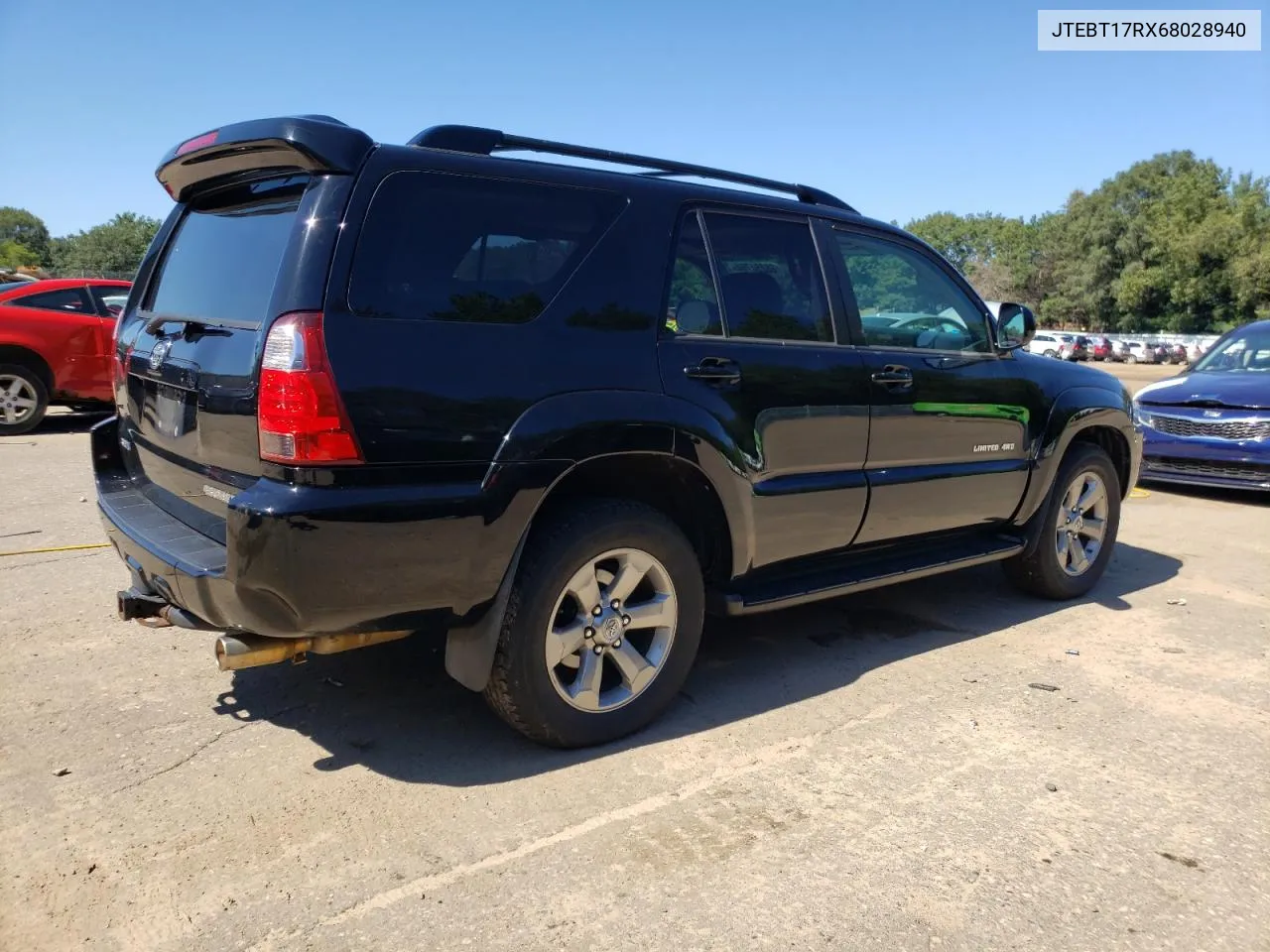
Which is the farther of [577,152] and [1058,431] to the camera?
[1058,431]

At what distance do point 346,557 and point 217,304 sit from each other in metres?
1.13

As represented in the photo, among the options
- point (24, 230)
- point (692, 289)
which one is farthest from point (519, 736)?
point (24, 230)

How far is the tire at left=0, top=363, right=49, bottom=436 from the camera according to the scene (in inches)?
397

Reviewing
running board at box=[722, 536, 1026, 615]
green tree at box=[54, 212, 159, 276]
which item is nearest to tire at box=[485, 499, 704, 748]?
running board at box=[722, 536, 1026, 615]

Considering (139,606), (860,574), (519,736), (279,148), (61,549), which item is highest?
(279,148)

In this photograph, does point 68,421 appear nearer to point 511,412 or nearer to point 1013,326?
point 511,412

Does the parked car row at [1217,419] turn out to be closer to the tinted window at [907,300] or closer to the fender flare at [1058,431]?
the fender flare at [1058,431]

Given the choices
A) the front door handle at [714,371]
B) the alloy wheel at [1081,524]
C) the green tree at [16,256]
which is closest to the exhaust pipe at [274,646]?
the front door handle at [714,371]

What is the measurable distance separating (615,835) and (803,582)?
4.87 ft

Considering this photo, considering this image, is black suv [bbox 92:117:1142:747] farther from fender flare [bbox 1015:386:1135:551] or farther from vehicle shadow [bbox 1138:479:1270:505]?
vehicle shadow [bbox 1138:479:1270:505]

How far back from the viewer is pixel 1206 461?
8.59 meters

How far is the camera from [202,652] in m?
4.14

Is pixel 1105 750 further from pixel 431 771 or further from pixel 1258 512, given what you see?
pixel 1258 512

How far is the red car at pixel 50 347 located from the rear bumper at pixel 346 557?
8348 millimetres
